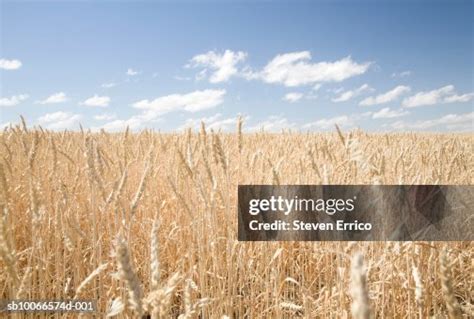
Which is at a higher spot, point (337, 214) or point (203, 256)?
point (337, 214)

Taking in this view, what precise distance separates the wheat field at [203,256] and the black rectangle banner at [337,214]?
6 cm

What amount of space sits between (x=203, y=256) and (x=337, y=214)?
1.95 ft

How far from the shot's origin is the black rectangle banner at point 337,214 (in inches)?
55.7

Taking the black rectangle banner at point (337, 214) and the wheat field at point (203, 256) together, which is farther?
the black rectangle banner at point (337, 214)

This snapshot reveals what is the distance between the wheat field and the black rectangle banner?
6 cm

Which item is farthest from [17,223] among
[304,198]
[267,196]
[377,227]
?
[377,227]

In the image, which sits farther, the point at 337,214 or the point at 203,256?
the point at 337,214

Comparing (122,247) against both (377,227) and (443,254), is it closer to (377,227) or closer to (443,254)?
(443,254)

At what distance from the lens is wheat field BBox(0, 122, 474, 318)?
0.71m

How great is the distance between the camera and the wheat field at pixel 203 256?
708mm

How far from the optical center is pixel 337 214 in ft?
4.91

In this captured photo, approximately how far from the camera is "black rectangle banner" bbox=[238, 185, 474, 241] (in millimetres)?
1416

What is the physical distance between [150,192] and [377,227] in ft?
4.26

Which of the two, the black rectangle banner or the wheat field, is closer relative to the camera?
the wheat field
